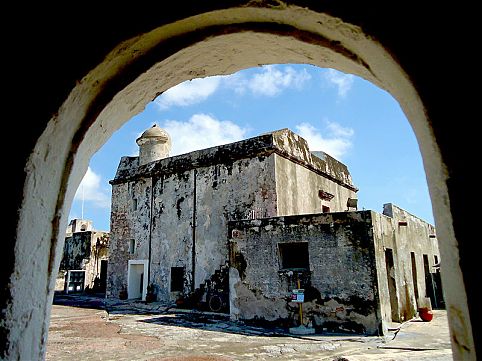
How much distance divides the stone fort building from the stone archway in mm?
7970

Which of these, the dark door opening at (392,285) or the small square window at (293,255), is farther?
the dark door opening at (392,285)

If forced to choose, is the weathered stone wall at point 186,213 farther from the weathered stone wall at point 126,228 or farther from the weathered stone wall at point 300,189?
the weathered stone wall at point 300,189

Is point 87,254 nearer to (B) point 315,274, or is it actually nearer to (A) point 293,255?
(A) point 293,255

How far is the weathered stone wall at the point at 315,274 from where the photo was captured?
334 inches

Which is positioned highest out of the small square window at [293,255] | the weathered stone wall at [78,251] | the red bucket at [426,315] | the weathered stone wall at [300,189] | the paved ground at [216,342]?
the weathered stone wall at [300,189]

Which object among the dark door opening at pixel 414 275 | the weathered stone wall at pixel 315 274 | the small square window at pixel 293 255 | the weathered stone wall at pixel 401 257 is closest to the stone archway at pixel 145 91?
the weathered stone wall at pixel 315 274

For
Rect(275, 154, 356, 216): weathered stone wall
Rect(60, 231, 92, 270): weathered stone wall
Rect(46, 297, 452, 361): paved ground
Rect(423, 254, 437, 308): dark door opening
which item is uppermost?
Rect(275, 154, 356, 216): weathered stone wall

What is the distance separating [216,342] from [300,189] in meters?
7.33

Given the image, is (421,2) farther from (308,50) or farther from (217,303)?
(217,303)

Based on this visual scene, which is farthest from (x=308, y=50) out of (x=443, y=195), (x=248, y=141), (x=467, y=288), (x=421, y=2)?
(x=248, y=141)

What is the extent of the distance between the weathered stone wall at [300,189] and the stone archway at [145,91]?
10.8m

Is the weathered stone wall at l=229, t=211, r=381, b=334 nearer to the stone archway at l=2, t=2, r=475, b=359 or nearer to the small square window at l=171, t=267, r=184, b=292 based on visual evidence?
the small square window at l=171, t=267, r=184, b=292

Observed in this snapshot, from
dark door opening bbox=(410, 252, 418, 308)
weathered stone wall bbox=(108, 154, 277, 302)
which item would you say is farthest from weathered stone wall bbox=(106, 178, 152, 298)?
dark door opening bbox=(410, 252, 418, 308)

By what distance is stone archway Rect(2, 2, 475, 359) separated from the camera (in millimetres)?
995
